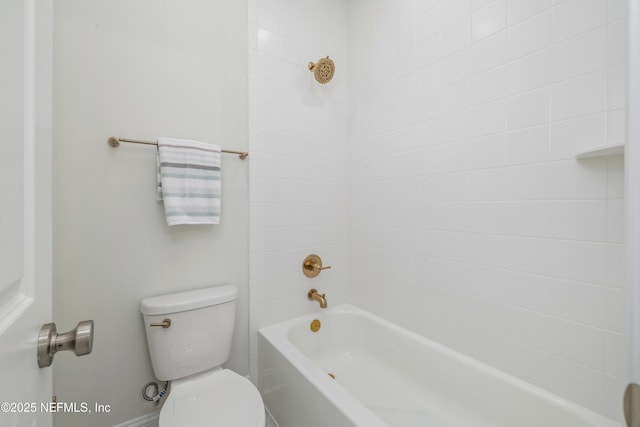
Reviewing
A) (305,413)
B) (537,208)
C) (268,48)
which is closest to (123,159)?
(268,48)

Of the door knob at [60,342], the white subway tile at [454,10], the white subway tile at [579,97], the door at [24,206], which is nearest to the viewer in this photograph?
the door at [24,206]

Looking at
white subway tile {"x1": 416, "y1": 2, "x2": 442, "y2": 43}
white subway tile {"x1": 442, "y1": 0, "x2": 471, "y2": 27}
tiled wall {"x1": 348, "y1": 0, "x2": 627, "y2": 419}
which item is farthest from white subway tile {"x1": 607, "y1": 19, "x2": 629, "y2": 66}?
white subway tile {"x1": 416, "y1": 2, "x2": 442, "y2": 43}

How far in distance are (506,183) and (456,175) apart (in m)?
0.22

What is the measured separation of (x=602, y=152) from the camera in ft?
2.76

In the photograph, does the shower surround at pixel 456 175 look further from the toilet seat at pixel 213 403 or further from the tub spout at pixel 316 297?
the toilet seat at pixel 213 403

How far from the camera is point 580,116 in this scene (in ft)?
3.08

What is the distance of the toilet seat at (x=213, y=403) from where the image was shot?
37.5 inches

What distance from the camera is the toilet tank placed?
1177 mm

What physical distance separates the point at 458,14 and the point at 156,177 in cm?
163

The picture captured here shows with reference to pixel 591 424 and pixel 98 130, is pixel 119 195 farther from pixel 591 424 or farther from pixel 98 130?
pixel 591 424

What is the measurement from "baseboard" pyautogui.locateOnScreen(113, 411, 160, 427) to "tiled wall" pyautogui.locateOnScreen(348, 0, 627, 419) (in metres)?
1.32

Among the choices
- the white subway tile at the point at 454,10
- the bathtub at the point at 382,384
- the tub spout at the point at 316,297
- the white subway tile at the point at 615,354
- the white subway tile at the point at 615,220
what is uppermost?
the white subway tile at the point at 454,10

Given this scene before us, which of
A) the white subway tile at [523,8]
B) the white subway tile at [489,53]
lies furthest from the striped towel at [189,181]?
the white subway tile at [523,8]

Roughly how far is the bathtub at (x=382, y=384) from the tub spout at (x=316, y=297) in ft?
0.39
